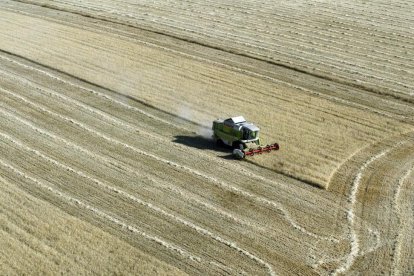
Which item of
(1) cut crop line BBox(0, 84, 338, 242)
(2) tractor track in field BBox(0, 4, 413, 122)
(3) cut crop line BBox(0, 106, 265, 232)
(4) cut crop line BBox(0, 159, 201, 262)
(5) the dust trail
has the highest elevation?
(2) tractor track in field BBox(0, 4, 413, 122)

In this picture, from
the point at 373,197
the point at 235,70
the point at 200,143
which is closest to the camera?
the point at 373,197

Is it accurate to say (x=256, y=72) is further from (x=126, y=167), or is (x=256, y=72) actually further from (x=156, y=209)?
(x=156, y=209)

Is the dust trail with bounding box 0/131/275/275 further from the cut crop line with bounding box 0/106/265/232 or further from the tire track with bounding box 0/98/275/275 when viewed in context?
the cut crop line with bounding box 0/106/265/232

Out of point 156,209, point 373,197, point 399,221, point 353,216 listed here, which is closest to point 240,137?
point 156,209

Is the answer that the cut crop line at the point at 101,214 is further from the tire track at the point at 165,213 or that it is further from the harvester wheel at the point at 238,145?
the harvester wheel at the point at 238,145

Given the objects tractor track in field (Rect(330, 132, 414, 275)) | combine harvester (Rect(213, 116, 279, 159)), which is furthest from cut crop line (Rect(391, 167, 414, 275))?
combine harvester (Rect(213, 116, 279, 159))
